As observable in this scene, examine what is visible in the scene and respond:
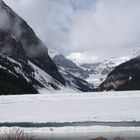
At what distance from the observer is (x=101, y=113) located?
132 feet

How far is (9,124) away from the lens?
114ft

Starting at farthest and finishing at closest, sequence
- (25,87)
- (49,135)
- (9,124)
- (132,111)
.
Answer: (25,87) < (132,111) < (9,124) < (49,135)

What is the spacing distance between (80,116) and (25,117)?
4.88m

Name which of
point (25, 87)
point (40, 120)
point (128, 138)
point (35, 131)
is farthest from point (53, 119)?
point (25, 87)

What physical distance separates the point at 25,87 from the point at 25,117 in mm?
140036

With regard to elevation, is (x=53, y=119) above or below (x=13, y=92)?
above

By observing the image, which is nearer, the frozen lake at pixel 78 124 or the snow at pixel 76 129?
the frozen lake at pixel 78 124

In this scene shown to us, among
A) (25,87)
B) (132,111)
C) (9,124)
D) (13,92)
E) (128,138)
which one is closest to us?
(128,138)

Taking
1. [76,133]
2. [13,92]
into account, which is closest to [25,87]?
[13,92]

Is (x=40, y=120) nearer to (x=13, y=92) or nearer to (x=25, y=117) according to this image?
(x=25, y=117)

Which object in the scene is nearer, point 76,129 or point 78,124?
point 76,129

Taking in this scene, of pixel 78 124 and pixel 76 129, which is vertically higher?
pixel 76 129

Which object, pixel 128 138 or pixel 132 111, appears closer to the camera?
pixel 128 138

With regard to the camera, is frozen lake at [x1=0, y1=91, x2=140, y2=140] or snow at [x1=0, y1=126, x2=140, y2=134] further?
snow at [x1=0, y1=126, x2=140, y2=134]
